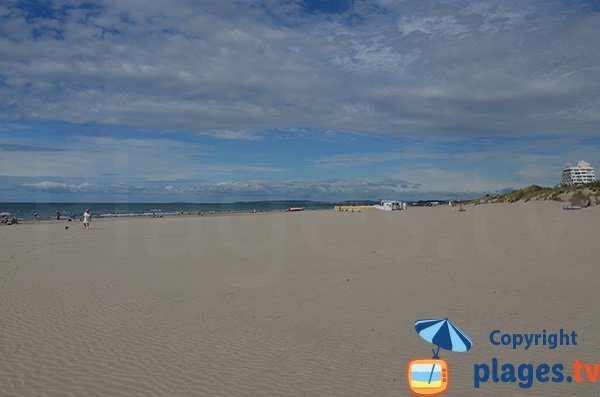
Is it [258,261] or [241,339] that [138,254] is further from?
[241,339]

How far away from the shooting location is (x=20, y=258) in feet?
64.6

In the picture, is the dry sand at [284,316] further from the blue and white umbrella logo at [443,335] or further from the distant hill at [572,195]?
the distant hill at [572,195]

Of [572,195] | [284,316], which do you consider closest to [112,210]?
[572,195]

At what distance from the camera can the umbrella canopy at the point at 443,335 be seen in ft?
24.2

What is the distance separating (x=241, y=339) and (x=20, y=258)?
1566 centimetres

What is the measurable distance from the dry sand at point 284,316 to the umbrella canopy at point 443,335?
0.16 metres

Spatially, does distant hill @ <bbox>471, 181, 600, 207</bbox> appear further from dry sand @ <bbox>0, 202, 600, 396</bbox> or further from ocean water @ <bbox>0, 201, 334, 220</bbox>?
ocean water @ <bbox>0, 201, 334, 220</bbox>

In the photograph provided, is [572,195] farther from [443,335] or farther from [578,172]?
[578,172]

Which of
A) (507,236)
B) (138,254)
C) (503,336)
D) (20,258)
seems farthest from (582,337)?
(20,258)

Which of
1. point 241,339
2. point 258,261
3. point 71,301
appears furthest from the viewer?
point 258,261

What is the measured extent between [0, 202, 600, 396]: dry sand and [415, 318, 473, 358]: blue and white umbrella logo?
155mm

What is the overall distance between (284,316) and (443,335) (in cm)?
316

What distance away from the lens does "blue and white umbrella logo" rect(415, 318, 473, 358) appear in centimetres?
736

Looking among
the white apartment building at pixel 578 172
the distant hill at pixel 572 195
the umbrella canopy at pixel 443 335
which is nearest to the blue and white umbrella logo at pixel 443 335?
the umbrella canopy at pixel 443 335
